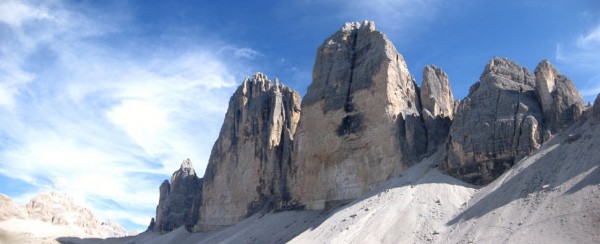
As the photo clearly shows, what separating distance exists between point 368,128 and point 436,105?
7.14 meters

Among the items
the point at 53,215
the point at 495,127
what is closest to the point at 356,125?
the point at 495,127

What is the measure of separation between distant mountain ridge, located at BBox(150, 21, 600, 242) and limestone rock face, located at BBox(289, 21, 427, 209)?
4.0 inches

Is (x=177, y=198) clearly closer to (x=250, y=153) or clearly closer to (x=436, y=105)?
(x=250, y=153)

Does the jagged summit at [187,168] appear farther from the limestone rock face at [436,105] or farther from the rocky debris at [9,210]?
the limestone rock face at [436,105]

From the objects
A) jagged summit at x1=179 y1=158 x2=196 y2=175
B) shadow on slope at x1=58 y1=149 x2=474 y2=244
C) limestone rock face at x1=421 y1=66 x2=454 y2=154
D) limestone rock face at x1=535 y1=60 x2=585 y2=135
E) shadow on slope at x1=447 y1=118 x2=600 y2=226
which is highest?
jagged summit at x1=179 y1=158 x2=196 y2=175

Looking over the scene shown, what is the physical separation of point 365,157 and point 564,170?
1900cm

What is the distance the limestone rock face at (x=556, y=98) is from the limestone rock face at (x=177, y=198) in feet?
196

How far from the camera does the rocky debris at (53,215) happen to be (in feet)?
354

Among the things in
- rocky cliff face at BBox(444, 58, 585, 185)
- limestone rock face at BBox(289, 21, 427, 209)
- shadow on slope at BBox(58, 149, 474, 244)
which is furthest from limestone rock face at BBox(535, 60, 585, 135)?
limestone rock face at BBox(289, 21, 427, 209)

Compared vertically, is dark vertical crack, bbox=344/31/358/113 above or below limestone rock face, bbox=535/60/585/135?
above

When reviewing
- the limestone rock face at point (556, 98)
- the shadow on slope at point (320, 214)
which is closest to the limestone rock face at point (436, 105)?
the shadow on slope at point (320, 214)

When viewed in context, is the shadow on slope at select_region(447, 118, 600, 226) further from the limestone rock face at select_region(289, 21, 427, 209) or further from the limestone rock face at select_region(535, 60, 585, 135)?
the limestone rock face at select_region(289, 21, 427, 209)

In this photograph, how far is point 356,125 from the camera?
1864 inches

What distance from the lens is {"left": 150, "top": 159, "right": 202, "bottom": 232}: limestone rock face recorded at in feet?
288
